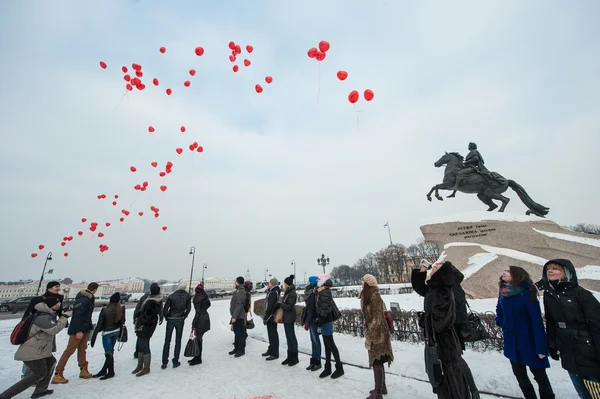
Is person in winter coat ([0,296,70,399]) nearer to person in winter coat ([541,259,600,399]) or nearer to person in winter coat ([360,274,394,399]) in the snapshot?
person in winter coat ([360,274,394,399])

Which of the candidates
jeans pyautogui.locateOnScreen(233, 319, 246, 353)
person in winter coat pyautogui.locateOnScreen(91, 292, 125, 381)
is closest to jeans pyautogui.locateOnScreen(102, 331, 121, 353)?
person in winter coat pyautogui.locateOnScreen(91, 292, 125, 381)

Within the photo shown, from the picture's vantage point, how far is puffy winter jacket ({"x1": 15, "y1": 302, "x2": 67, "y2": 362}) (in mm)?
4051

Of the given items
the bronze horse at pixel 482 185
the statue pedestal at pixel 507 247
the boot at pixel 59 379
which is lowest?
the boot at pixel 59 379

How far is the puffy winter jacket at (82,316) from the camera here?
536cm

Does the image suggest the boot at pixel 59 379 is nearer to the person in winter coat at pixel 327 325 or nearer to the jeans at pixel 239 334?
the jeans at pixel 239 334

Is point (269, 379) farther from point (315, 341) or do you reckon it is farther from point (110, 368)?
point (110, 368)

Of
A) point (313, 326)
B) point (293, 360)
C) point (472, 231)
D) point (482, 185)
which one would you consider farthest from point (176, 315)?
point (482, 185)

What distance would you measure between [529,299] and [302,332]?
22.1 ft

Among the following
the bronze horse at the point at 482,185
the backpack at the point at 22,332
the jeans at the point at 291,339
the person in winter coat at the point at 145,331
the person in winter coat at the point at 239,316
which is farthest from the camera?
the bronze horse at the point at 482,185

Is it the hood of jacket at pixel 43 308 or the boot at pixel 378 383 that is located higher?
the hood of jacket at pixel 43 308

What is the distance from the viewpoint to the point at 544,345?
322cm

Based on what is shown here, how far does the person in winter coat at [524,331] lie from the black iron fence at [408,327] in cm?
192

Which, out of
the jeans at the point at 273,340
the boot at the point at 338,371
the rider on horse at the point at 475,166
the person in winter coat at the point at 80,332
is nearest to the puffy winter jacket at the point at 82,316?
the person in winter coat at the point at 80,332

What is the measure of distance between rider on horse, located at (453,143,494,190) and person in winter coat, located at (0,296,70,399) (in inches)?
547
